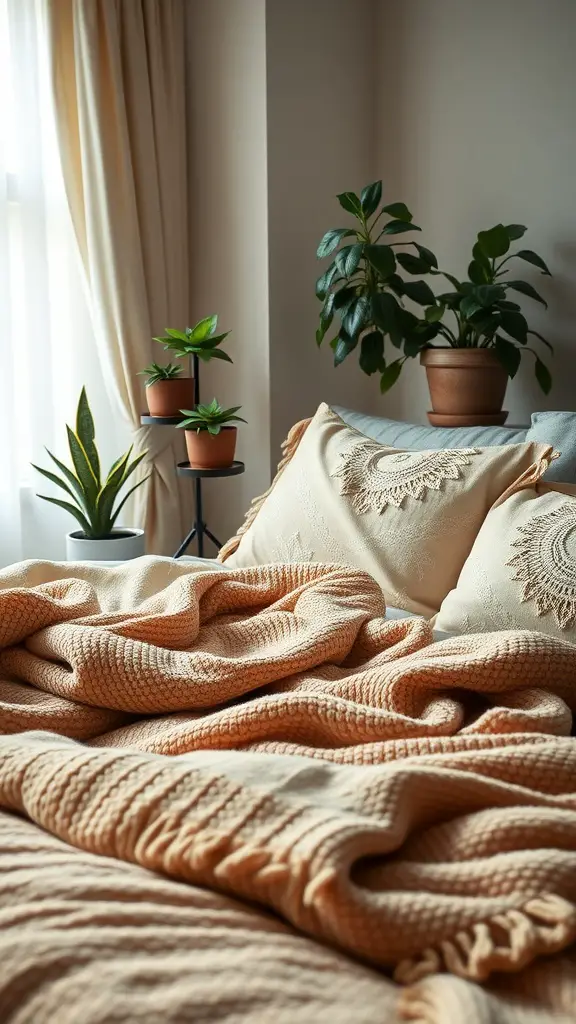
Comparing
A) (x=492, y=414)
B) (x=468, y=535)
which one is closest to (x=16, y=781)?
(x=468, y=535)

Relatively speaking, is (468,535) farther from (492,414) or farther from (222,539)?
(222,539)

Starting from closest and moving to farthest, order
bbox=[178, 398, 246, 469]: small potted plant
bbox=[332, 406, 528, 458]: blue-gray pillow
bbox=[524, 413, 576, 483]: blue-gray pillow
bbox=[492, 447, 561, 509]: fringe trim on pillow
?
bbox=[492, 447, 561, 509]: fringe trim on pillow, bbox=[524, 413, 576, 483]: blue-gray pillow, bbox=[332, 406, 528, 458]: blue-gray pillow, bbox=[178, 398, 246, 469]: small potted plant

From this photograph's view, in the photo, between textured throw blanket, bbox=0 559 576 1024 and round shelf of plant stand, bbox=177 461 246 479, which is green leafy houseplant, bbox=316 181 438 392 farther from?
textured throw blanket, bbox=0 559 576 1024

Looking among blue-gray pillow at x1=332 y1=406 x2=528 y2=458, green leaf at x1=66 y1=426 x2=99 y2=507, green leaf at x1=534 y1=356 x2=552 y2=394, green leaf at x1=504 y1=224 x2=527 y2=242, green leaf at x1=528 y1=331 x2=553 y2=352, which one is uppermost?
green leaf at x1=504 y1=224 x2=527 y2=242

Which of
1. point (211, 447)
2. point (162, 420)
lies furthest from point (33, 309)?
point (211, 447)

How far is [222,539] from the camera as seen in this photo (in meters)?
3.90

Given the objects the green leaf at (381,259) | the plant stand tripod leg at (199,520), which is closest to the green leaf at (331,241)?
the green leaf at (381,259)

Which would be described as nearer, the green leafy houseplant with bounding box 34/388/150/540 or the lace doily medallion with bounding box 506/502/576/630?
the lace doily medallion with bounding box 506/502/576/630

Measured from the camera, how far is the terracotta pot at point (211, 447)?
3.19 meters

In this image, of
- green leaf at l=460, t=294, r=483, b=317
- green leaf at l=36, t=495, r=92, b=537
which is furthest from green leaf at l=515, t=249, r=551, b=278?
green leaf at l=36, t=495, r=92, b=537

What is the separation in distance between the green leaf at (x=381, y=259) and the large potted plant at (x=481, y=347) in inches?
6.9

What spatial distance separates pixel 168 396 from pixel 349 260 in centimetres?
73

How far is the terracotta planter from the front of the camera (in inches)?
120

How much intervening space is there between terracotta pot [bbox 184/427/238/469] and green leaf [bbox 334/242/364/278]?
596mm
